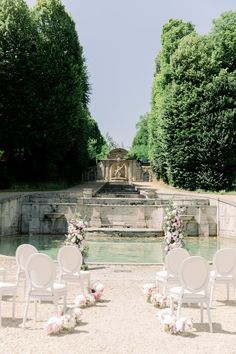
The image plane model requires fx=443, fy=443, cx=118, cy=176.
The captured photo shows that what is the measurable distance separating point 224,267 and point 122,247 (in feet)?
32.3

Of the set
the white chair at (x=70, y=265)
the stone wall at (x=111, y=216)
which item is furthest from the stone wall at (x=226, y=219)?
the white chair at (x=70, y=265)

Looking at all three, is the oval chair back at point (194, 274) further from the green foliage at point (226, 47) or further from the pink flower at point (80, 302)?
the green foliage at point (226, 47)

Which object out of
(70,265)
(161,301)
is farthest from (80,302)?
(161,301)

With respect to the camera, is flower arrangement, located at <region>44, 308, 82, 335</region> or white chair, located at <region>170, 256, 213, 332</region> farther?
white chair, located at <region>170, 256, 213, 332</region>

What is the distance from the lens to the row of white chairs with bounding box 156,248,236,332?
668 cm

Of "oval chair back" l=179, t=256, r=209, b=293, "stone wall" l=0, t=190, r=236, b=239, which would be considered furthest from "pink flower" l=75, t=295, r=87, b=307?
"stone wall" l=0, t=190, r=236, b=239

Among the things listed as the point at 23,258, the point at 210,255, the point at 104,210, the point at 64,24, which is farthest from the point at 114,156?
the point at 23,258

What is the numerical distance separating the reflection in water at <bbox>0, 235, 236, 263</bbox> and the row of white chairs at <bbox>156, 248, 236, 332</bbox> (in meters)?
6.51

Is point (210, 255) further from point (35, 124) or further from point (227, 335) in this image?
point (35, 124)

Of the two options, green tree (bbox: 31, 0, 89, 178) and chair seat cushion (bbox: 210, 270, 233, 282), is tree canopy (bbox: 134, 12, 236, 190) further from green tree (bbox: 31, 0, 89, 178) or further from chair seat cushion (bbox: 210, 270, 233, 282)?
chair seat cushion (bbox: 210, 270, 233, 282)

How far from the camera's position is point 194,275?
6.71 meters

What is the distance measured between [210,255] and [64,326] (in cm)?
1082

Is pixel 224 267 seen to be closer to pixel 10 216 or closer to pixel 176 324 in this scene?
pixel 176 324

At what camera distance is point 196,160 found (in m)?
33.9
